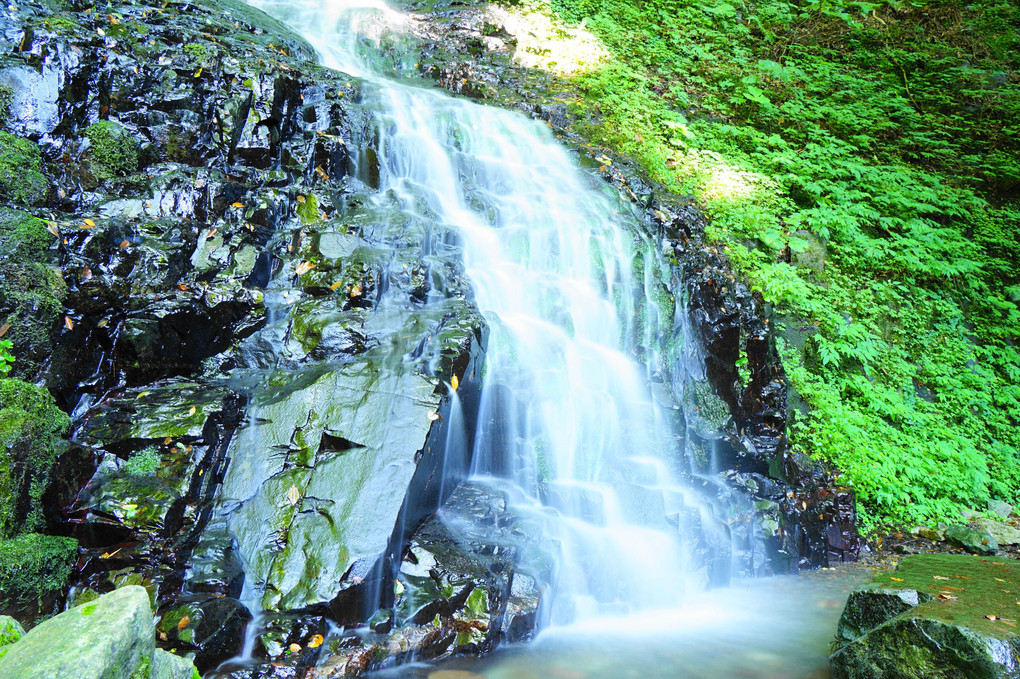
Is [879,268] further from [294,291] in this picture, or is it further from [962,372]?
[294,291]

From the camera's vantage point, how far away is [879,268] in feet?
30.5

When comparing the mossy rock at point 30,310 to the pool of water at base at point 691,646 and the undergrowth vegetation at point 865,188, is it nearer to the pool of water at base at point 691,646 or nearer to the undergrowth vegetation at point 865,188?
the pool of water at base at point 691,646

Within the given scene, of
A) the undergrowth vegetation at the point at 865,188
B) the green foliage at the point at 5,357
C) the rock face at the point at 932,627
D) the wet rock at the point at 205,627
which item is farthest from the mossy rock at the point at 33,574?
the undergrowth vegetation at the point at 865,188

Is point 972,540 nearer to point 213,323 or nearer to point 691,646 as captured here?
point 691,646

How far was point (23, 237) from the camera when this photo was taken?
3969mm

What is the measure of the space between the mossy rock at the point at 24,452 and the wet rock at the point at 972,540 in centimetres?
923

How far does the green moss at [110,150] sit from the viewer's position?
504 cm

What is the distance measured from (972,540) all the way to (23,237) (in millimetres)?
10145

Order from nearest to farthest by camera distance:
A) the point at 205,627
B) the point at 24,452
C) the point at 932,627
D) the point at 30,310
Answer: the point at 932,627
the point at 205,627
the point at 24,452
the point at 30,310

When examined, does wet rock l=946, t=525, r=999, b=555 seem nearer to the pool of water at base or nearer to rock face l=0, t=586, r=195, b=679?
the pool of water at base

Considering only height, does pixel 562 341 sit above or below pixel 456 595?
above

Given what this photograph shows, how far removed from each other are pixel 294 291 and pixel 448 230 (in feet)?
6.73

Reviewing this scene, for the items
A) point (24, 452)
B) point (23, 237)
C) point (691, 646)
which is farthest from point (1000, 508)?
point (23, 237)

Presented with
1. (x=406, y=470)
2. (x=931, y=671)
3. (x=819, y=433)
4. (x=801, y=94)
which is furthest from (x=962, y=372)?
(x=406, y=470)
